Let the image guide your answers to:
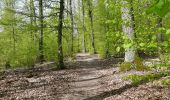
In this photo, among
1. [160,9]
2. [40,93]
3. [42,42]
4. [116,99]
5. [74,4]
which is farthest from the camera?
[74,4]

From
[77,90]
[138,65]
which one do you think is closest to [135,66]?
[138,65]

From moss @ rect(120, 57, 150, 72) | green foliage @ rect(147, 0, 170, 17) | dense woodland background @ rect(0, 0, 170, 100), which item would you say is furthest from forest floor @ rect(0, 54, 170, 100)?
green foliage @ rect(147, 0, 170, 17)

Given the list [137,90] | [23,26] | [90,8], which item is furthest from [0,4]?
[137,90]

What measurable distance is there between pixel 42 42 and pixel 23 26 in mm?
5813

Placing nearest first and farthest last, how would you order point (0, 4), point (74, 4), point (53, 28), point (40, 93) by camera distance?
point (40, 93), point (53, 28), point (0, 4), point (74, 4)

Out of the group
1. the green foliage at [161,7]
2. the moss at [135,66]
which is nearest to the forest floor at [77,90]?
the moss at [135,66]

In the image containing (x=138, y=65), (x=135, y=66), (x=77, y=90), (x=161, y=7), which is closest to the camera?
(x=161, y=7)

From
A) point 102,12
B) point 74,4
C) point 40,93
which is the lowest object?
point 40,93

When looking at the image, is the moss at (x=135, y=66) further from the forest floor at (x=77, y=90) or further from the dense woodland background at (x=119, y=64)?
the forest floor at (x=77, y=90)

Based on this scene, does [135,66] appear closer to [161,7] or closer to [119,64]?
[119,64]

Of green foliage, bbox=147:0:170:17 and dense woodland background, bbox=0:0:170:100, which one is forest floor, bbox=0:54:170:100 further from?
green foliage, bbox=147:0:170:17

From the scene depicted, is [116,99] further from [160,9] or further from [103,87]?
[160,9]

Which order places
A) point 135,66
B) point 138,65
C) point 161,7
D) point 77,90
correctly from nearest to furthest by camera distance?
point 161,7 → point 77,90 → point 138,65 → point 135,66

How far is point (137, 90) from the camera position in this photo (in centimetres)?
986
